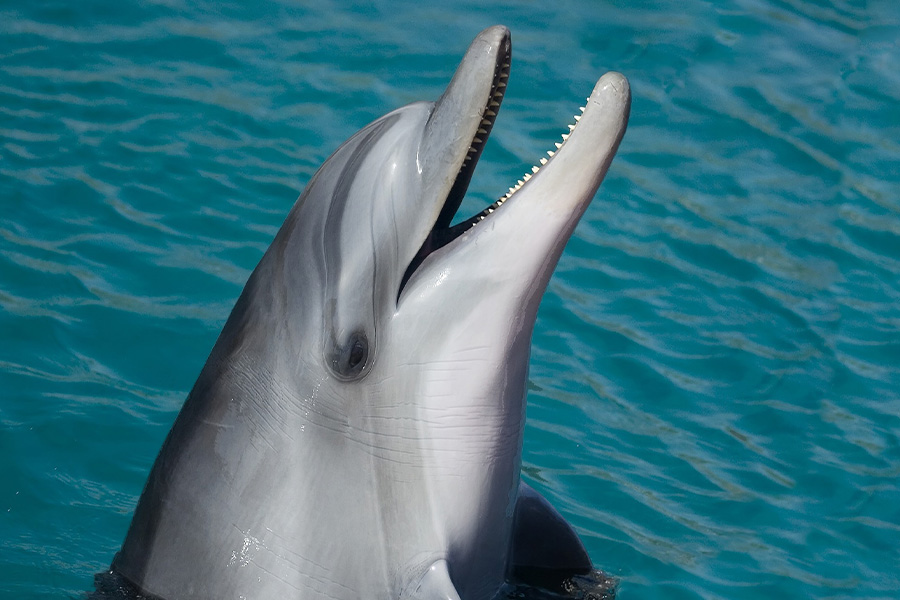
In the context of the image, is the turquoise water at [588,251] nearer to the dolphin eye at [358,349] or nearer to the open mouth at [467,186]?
the dolphin eye at [358,349]

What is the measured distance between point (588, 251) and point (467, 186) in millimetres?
5280

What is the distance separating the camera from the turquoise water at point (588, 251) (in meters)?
6.82

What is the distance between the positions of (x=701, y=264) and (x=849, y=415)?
5.85ft

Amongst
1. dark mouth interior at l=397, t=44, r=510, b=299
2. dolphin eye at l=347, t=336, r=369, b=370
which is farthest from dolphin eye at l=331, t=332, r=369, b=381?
dark mouth interior at l=397, t=44, r=510, b=299

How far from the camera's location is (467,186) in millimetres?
4113

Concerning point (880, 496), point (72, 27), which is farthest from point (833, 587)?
point (72, 27)

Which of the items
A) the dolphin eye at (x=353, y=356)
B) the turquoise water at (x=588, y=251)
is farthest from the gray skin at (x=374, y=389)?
the turquoise water at (x=588, y=251)

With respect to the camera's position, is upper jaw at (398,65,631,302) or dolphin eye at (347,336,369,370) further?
dolphin eye at (347,336,369,370)

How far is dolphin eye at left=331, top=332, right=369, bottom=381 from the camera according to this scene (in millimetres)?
4125

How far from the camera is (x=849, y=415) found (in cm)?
810

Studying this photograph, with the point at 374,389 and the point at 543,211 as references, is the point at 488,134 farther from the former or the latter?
the point at 374,389

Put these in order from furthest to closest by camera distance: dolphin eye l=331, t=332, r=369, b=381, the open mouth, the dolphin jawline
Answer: dolphin eye l=331, t=332, r=369, b=381 < the open mouth < the dolphin jawline

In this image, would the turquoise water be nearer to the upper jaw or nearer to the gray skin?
the gray skin

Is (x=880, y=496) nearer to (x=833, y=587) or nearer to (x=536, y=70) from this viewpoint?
(x=833, y=587)
